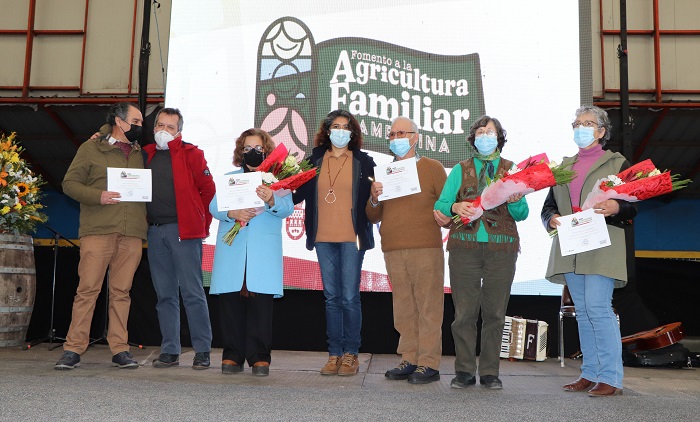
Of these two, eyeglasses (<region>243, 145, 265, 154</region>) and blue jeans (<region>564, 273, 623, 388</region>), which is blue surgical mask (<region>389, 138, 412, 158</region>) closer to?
eyeglasses (<region>243, 145, 265, 154</region>)

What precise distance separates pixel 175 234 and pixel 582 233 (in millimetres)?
2269

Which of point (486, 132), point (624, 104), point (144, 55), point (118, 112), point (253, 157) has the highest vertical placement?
point (144, 55)

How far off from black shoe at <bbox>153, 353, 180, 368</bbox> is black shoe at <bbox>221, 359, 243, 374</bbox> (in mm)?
448

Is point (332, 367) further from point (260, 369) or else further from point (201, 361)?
point (201, 361)

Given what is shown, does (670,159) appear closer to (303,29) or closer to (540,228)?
(540,228)

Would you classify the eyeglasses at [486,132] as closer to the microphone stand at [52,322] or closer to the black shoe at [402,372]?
the black shoe at [402,372]

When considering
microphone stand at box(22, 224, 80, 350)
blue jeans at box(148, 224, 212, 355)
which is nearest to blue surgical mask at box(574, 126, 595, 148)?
blue jeans at box(148, 224, 212, 355)

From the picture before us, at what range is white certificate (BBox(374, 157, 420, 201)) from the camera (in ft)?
11.5

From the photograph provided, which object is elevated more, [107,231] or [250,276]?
[107,231]

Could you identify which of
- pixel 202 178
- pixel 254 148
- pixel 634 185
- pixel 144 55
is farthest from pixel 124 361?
pixel 144 55

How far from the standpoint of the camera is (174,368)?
3.89 meters

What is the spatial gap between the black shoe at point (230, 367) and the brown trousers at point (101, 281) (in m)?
0.64

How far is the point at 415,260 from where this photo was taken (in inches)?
142

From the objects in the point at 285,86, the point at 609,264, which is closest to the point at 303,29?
the point at 285,86
